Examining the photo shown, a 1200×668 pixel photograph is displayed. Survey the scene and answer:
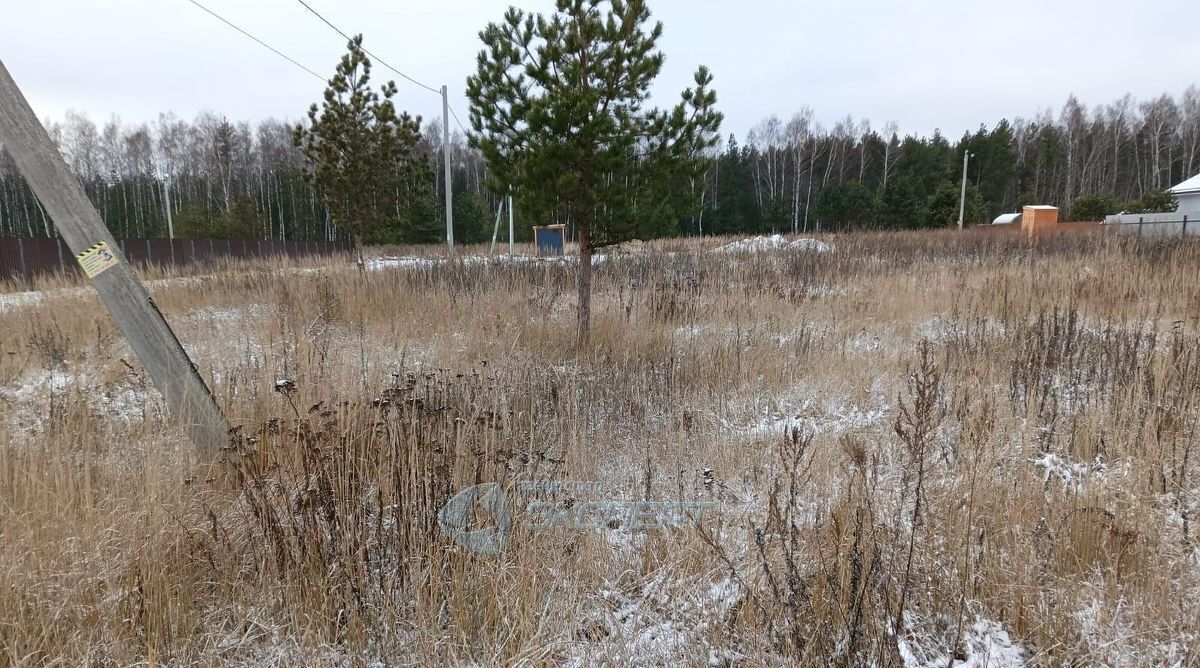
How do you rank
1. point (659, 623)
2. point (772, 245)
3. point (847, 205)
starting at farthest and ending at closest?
1. point (847, 205)
2. point (772, 245)
3. point (659, 623)

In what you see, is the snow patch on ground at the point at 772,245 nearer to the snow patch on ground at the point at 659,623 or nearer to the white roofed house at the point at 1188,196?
the snow patch on ground at the point at 659,623

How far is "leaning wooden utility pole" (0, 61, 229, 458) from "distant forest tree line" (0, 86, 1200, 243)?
31.3 meters

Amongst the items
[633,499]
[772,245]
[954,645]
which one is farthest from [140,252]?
[954,645]

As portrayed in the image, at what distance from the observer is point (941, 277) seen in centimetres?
843

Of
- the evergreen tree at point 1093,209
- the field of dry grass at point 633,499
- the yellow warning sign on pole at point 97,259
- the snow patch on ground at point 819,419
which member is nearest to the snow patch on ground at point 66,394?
the field of dry grass at point 633,499

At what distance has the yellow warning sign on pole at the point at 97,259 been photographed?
90.1 inches

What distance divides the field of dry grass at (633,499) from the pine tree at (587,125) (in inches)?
56.5

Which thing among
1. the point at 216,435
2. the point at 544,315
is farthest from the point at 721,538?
the point at 544,315

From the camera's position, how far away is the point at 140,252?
59.5 feet

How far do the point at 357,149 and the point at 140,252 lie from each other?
46.4 feet

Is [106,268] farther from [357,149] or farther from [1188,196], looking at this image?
[1188,196]

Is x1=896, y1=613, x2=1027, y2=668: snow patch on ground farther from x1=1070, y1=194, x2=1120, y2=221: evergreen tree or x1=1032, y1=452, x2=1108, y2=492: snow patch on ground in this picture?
x1=1070, y1=194, x2=1120, y2=221: evergreen tree

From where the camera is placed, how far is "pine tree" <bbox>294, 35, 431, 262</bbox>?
987cm

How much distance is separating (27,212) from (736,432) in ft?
170
